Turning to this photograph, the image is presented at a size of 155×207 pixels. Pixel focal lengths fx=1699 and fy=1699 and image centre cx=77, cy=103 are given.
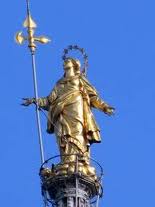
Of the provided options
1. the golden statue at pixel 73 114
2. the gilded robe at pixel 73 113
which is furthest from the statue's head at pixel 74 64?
the gilded robe at pixel 73 113

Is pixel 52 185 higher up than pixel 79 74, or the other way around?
pixel 79 74

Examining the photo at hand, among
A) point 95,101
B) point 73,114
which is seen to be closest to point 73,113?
point 73,114

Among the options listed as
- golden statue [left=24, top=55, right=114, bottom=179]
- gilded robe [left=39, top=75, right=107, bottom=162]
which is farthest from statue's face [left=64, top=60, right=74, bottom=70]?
gilded robe [left=39, top=75, right=107, bottom=162]

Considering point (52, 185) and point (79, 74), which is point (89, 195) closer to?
point (52, 185)

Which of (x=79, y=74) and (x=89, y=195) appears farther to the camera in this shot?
(x=79, y=74)

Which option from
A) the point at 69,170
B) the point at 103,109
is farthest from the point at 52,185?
the point at 103,109

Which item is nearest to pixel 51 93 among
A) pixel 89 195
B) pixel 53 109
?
pixel 53 109

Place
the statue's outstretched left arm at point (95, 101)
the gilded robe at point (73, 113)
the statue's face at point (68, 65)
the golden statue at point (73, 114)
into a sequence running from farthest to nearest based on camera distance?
1. the statue's face at point (68, 65)
2. the statue's outstretched left arm at point (95, 101)
3. the gilded robe at point (73, 113)
4. the golden statue at point (73, 114)

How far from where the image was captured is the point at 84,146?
5288cm

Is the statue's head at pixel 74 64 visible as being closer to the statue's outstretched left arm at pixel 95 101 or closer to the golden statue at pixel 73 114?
the golden statue at pixel 73 114

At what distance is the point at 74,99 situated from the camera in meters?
53.8

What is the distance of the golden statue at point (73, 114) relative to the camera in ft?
172

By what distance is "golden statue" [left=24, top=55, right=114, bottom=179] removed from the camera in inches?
2061

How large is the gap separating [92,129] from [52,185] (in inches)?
108
